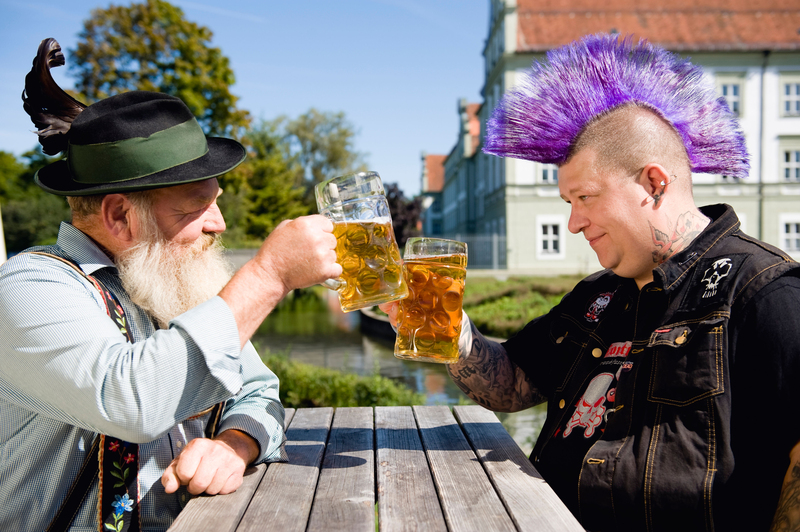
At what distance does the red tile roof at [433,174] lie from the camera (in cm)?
6725

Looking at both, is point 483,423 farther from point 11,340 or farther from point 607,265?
point 11,340

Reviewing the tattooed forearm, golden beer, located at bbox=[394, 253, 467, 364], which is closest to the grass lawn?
the tattooed forearm

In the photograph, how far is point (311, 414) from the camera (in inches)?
94.0

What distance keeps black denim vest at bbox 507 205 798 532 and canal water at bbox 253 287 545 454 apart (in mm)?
2807

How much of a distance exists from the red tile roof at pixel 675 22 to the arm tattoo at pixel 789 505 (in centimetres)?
2596

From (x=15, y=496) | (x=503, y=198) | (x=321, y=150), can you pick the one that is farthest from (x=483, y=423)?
(x=321, y=150)

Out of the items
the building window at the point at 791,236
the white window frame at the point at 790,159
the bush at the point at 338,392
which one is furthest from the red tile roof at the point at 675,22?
the bush at the point at 338,392

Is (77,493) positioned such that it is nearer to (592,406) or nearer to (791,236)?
(592,406)

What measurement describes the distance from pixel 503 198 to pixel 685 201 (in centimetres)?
2487

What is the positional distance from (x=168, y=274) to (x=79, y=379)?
0.49 m

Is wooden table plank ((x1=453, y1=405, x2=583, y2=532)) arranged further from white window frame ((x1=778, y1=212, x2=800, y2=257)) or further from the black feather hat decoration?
white window frame ((x1=778, y1=212, x2=800, y2=257))

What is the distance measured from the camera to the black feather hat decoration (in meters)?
1.77

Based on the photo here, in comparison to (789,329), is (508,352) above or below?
below

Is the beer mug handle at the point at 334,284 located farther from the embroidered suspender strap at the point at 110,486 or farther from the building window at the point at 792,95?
the building window at the point at 792,95
